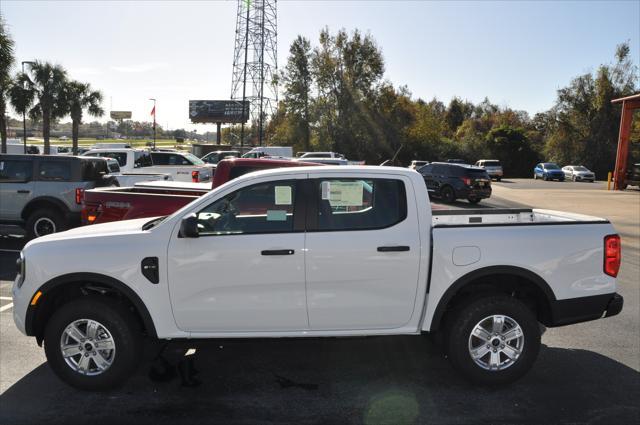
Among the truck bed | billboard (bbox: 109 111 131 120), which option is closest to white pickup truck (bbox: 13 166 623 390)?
the truck bed

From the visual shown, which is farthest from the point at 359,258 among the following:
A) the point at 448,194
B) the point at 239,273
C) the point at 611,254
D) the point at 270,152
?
the point at 270,152

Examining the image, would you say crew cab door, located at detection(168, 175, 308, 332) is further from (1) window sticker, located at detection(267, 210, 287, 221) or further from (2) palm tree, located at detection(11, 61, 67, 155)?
(2) palm tree, located at detection(11, 61, 67, 155)

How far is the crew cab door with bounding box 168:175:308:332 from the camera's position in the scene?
13.4 ft

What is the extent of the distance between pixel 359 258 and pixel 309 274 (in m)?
0.42

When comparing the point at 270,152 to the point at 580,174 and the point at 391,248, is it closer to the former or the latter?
the point at 580,174

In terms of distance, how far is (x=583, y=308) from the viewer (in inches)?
173

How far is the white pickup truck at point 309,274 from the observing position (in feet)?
13.5

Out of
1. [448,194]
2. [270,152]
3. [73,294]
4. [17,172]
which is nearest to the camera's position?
[73,294]

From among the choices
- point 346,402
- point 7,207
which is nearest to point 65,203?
point 7,207

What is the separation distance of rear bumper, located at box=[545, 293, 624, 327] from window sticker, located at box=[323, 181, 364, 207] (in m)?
1.88

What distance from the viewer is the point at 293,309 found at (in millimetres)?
4152

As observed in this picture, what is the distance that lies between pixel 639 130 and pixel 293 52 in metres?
31.7

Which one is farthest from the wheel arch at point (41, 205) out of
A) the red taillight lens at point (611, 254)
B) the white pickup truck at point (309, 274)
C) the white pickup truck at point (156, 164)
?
the red taillight lens at point (611, 254)

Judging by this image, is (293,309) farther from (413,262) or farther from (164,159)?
(164,159)
